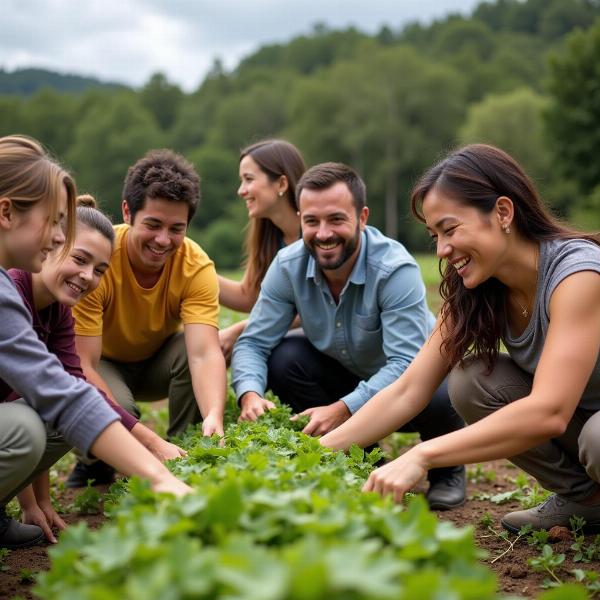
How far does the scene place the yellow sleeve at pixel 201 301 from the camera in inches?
194

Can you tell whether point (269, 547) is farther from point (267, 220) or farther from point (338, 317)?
point (267, 220)

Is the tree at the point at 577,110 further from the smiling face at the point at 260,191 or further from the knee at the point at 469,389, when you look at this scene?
the knee at the point at 469,389

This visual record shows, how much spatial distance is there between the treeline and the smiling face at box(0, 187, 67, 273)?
98.2 feet

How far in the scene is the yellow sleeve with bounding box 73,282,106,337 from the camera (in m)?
4.70

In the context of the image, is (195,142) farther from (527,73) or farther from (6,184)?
(6,184)

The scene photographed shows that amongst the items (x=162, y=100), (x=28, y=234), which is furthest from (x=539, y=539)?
(x=162, y=100)

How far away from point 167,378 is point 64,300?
5.14 feet

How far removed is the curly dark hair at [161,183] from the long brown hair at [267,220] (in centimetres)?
109

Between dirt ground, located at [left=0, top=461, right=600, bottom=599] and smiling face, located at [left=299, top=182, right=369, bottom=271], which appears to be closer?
dirt ground, located at [left=0, top=461, right=600, bottom=599]

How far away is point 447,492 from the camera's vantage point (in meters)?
4.82

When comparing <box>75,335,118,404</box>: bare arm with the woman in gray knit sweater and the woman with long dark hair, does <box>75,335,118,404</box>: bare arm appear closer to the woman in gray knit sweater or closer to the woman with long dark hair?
the woman in gray knit sweater

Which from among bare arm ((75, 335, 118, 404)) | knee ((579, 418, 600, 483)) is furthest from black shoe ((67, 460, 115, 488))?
knee ((579, 418, 600, 483))

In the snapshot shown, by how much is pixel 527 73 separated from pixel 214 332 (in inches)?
2534

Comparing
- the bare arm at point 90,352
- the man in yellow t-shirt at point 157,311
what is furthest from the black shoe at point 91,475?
the bare arm at point 90,352
